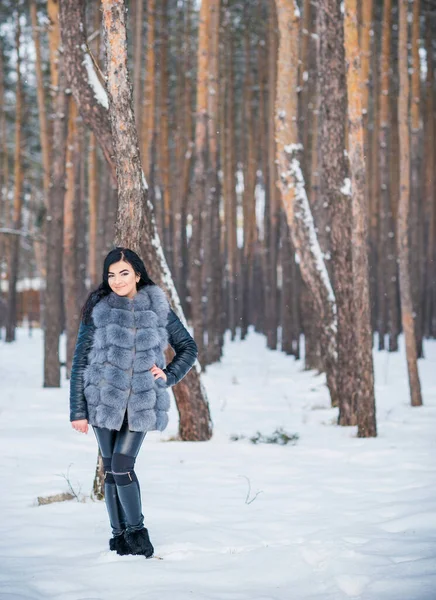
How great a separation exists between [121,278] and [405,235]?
7.41 metres

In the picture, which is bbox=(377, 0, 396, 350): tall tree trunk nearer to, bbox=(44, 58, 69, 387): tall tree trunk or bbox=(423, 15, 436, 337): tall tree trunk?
bbox=(423, 15, 436, 337): tall tree trunk

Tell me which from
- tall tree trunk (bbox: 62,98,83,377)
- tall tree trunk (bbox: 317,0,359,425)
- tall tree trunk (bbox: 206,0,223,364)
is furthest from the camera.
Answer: tall tree trunk (bbox: 206,0,223,364)

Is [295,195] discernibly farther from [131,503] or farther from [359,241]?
[131,503]

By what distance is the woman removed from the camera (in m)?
3.95

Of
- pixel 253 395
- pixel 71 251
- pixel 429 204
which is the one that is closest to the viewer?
pixel 253 395

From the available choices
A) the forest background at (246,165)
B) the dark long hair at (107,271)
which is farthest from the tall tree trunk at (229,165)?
the dark long hair at (107,271)

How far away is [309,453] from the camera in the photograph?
23.4 ft

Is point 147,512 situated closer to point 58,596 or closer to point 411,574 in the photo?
point 58,596

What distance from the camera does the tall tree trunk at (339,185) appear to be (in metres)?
8.17

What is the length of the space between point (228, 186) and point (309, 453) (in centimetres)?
1700

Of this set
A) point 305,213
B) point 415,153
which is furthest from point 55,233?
point 415,153

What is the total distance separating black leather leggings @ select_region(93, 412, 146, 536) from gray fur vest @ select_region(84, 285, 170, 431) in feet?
0.32

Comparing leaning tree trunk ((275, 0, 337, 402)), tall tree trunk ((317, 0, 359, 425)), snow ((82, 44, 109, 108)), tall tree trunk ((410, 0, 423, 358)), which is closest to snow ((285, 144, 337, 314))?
leaning tree trunk ((275, 0, 337, 402))

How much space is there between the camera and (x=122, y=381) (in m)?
3.97
